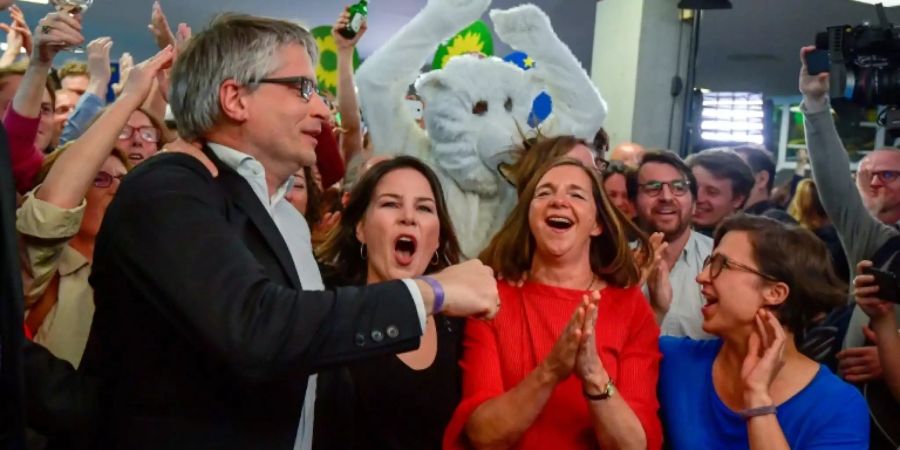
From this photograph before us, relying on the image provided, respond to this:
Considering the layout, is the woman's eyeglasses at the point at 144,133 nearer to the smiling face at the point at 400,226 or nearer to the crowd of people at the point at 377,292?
the crowd of people at the point at 377,292

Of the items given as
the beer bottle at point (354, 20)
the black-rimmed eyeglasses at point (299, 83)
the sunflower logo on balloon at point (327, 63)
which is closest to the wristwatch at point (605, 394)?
the black-rimmed eyeglasses at point (299, 83)

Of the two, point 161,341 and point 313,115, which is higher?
point 313,115

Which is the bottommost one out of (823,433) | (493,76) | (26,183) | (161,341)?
(823,433)

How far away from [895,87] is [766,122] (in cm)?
605

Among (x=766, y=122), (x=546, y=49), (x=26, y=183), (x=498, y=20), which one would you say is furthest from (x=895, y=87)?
(x=766, y=122)

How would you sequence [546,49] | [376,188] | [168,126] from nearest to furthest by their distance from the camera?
[376,188] → [168,126] → [546,49]

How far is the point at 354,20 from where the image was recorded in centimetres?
335

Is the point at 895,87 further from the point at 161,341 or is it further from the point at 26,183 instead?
the point at 26,183

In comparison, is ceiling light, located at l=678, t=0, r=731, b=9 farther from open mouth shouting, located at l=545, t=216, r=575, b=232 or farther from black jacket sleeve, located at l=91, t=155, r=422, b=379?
black jacket sleeve, located at l=91, t=155, r=422, b=379

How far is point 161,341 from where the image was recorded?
128 cm

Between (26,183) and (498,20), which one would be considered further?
(498,20)

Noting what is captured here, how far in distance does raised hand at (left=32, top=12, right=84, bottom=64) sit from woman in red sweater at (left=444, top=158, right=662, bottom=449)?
46.8 inches

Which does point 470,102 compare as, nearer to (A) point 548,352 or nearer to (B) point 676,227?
(B) point 676,227

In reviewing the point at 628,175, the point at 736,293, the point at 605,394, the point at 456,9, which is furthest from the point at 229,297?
the point at 628,175
